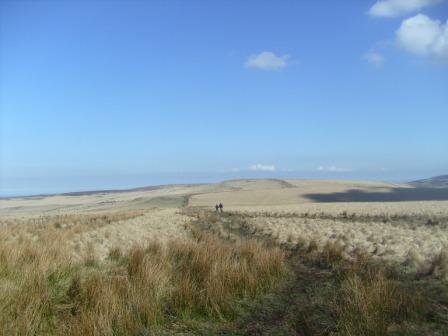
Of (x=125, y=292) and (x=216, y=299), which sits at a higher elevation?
(x=125, y=292)

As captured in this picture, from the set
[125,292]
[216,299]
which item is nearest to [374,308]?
[216,299]

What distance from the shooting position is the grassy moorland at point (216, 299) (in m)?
5.08

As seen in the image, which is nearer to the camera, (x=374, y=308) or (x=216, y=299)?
(x=374, y=308)

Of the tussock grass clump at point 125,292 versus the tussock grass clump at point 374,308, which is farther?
the tussock grass clump at point 125,292

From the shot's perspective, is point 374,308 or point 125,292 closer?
point 374,308

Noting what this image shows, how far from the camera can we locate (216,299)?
6297 mm

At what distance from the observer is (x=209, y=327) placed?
18.4ft

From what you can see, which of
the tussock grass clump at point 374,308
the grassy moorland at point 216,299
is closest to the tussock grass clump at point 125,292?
the grassy moorland at point 216,299

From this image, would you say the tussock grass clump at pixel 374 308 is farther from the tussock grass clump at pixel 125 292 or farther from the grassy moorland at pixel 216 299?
the tussock grass clump at pixel 125 292

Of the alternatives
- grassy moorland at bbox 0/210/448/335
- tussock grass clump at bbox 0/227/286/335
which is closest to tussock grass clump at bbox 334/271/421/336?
grassy moorland at bbox 0/210/448/335

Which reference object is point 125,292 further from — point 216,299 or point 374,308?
point 374,308

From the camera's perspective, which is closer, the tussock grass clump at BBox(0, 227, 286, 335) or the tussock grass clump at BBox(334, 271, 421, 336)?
the tussock grass clump at BBox(334, 271, 421, 336)

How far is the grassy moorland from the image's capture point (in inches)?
200

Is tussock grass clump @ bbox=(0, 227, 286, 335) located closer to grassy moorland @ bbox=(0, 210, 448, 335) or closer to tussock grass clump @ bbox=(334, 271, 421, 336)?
grassy moorland @ bbox=(0, 210, 448, 335)
